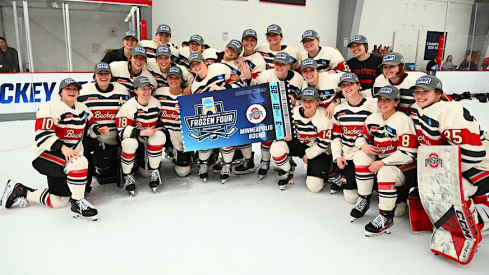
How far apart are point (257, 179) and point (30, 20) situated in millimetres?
5842

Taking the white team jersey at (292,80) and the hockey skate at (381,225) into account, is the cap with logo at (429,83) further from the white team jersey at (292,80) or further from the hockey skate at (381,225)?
the white team jersey at (292,80)

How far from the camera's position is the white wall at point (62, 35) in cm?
704

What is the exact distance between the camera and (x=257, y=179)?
3926 millimetres

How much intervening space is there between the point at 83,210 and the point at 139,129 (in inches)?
37.9

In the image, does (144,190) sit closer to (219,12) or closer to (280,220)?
(280,220)

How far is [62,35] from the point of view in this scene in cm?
738

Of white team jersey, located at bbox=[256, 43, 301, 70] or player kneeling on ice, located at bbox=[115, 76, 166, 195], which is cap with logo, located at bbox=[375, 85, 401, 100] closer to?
white team jersey, located at bbox=[256, 43, 301, 70]

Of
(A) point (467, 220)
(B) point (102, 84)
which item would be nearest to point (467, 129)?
(A) point (467, 220)

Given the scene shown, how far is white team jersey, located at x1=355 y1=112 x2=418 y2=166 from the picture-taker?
8.80 feet

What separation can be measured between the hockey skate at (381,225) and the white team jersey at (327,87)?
4.32ft

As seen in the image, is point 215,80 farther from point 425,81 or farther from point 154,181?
point 425,81

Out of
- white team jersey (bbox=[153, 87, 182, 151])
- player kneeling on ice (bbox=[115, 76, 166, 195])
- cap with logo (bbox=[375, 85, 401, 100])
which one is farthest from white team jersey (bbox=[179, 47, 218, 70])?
cap with logo (bbox=[375, 85, 401, 100])

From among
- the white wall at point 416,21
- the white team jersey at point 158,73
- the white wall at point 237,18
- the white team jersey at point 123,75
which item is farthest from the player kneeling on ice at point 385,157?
the white wall at point 416,21

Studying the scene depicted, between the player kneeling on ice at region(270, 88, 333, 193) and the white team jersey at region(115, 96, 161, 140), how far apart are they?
3.98 feet
